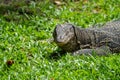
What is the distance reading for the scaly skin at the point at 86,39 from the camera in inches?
359

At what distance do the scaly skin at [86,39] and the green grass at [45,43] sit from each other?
295mm

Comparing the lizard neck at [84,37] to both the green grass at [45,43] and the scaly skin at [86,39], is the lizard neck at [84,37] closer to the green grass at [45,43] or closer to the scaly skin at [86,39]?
the scaly skin at [86,39]

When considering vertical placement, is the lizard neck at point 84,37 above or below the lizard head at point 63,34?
below

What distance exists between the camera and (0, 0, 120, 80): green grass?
791 centimetres

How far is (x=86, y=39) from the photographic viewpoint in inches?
375

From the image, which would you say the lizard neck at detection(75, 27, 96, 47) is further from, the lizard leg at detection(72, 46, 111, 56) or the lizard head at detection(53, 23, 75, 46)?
the lizard leg at detection(72, 46, 111, 56)

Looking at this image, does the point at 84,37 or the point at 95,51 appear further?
the point at 84,37

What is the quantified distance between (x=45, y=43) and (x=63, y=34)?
69cm

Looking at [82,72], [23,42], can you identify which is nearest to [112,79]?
[82,72]

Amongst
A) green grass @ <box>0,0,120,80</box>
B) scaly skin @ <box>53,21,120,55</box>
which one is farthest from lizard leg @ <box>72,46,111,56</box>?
green grass @ <box>0,0,120,80</box>

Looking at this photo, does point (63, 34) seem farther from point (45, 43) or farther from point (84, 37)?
point (45, 43)

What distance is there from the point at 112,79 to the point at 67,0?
506 centimetres

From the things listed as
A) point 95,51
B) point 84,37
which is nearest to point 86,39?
point 84,37

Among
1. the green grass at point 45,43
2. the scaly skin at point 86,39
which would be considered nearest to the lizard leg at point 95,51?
the scaly skin at point 86,39
